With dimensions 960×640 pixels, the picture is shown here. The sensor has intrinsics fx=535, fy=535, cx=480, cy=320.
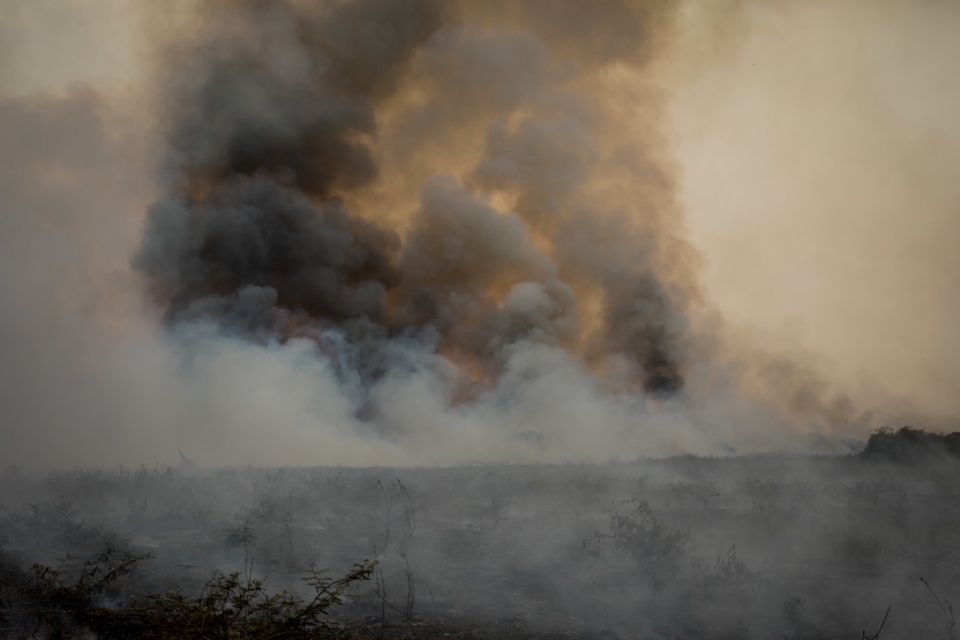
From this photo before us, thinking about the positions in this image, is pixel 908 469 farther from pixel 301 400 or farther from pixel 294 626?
pixel 301 400

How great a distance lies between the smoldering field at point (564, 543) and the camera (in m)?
7.95

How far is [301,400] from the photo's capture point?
29.1m

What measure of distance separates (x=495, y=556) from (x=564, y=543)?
143cm

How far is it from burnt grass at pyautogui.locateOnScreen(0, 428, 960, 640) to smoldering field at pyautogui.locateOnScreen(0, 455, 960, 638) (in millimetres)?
50

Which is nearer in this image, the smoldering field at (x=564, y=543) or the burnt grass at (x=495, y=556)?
the burnt grass at (x=495, y=556)

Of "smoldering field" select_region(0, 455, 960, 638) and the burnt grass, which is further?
"smoldering field" select_region(0, 455, 960, 638)

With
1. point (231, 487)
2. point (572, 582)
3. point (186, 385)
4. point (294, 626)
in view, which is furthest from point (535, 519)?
point (186, 385)

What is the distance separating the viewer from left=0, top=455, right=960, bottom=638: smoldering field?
7945 millimetres

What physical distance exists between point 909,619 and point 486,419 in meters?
24.2

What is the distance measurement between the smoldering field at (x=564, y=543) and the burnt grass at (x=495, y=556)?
0.05 metres

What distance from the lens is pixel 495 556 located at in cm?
1078

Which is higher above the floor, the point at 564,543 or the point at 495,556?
the point at 564,543

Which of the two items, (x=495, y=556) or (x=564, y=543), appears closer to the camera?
(x=495, y=556)

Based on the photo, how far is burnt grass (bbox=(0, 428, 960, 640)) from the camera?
7348 millimetres
